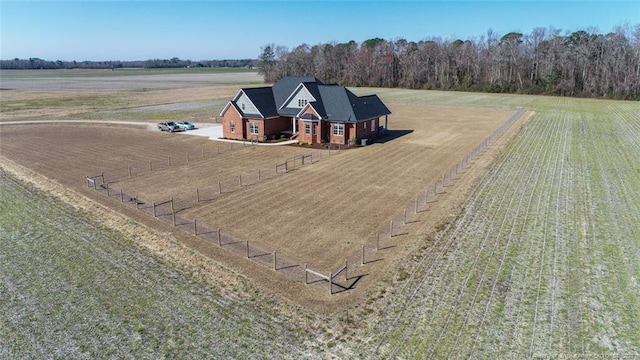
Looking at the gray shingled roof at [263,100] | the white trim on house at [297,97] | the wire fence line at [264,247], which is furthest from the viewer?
the gray shingled roof at [263,100]

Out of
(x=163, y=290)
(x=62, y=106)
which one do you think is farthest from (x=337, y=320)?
(x=62, y=106)

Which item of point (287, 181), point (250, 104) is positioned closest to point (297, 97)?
point (250, 104)

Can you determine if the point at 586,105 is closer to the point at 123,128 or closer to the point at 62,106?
the point at 123,128

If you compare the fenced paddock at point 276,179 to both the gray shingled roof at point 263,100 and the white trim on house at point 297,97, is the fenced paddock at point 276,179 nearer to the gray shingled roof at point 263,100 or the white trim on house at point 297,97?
the gray shingled roof at point 263,100

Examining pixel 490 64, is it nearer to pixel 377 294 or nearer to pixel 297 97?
pixel 297 97

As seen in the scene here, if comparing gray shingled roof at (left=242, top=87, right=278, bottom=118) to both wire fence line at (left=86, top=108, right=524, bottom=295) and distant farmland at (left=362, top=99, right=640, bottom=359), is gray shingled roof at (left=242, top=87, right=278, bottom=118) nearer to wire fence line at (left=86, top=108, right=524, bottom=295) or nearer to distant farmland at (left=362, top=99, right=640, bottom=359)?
wire fence line at (left=86, top=108, right=524, bottom=295)

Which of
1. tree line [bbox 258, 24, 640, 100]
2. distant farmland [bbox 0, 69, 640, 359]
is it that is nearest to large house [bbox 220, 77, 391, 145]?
distant farmland [bbox 0, 69, 640, 359]

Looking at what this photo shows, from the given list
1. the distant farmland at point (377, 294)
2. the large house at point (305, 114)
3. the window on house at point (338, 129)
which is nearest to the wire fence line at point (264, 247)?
the distant farmland at point (377, 294)
